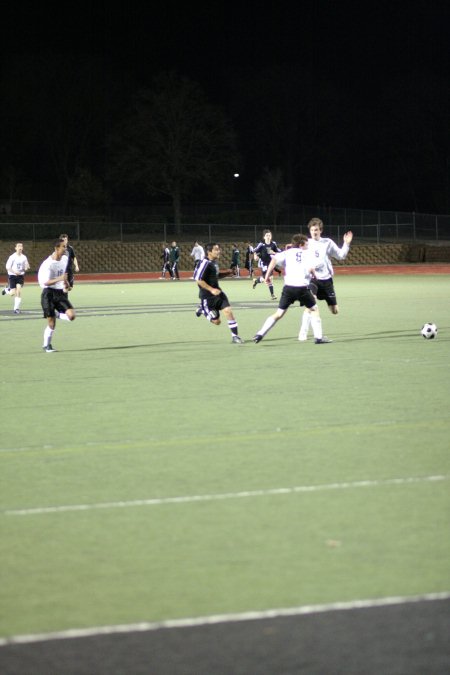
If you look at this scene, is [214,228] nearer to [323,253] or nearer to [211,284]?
[323,253]

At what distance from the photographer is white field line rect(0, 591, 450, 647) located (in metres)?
4.90

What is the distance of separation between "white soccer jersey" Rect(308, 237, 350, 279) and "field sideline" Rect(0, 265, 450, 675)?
3560 millimetres

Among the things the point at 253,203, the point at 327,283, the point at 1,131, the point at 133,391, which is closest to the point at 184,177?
the point at 253,203

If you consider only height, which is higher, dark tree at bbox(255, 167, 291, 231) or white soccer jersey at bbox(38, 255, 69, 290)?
dark tree at bbox(255, 167, 291, 231)

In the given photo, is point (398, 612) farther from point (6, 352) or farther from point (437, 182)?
point (437, 182)

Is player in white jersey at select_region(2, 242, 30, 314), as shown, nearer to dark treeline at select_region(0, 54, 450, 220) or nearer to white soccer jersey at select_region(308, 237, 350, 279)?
white soccer jersey at select_region(308, 237, 350, 279)

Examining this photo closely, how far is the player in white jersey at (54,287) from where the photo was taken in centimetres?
1747

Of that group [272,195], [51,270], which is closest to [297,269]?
[51,270]

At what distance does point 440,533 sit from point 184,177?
78.1 metres

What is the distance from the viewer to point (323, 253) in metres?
19.2

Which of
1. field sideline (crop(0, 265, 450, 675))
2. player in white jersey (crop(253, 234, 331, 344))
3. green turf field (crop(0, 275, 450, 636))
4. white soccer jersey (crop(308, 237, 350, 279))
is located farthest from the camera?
white soccer jersey (crop(308, 237, 350, 279))

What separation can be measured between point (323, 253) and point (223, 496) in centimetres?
1197

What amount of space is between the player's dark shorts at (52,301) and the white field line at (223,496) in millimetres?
10641

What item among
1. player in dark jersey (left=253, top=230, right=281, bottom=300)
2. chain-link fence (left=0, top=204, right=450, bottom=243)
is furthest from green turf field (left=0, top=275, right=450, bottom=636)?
chain-link fence (left=0, top=204, right=450, bottom=243)
